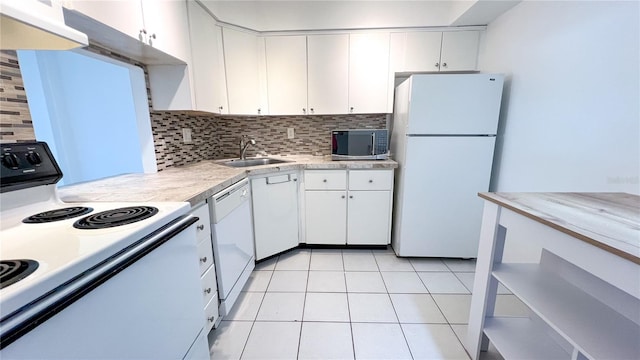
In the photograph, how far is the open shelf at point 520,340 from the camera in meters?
1.06

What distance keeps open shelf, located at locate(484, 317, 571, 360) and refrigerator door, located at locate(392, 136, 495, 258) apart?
0.90m

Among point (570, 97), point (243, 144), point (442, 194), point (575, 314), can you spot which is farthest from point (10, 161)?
point (570, 97)

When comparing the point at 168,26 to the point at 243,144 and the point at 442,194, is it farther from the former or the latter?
the point at 442,194

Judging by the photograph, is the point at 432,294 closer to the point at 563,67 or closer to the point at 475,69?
the point at 563,67

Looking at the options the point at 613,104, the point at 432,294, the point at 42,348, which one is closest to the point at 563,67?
the point at 613,104

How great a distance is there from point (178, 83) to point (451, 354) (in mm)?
2392

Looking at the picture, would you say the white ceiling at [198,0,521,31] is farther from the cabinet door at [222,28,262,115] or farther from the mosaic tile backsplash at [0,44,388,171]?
the mosaic tile backsplash at [0,44,388,171]

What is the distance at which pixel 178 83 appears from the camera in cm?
172

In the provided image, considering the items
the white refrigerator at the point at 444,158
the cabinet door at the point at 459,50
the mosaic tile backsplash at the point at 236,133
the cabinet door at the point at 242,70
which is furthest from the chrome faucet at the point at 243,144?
the cabinet door at the point at 459,50

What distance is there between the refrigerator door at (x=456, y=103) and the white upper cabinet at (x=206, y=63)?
159cm

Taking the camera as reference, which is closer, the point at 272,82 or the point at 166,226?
the point at 166,226

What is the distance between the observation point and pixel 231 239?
1557 mm

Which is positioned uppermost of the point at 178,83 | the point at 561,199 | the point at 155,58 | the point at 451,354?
the point at 155,58

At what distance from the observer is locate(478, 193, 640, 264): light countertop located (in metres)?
0.67
